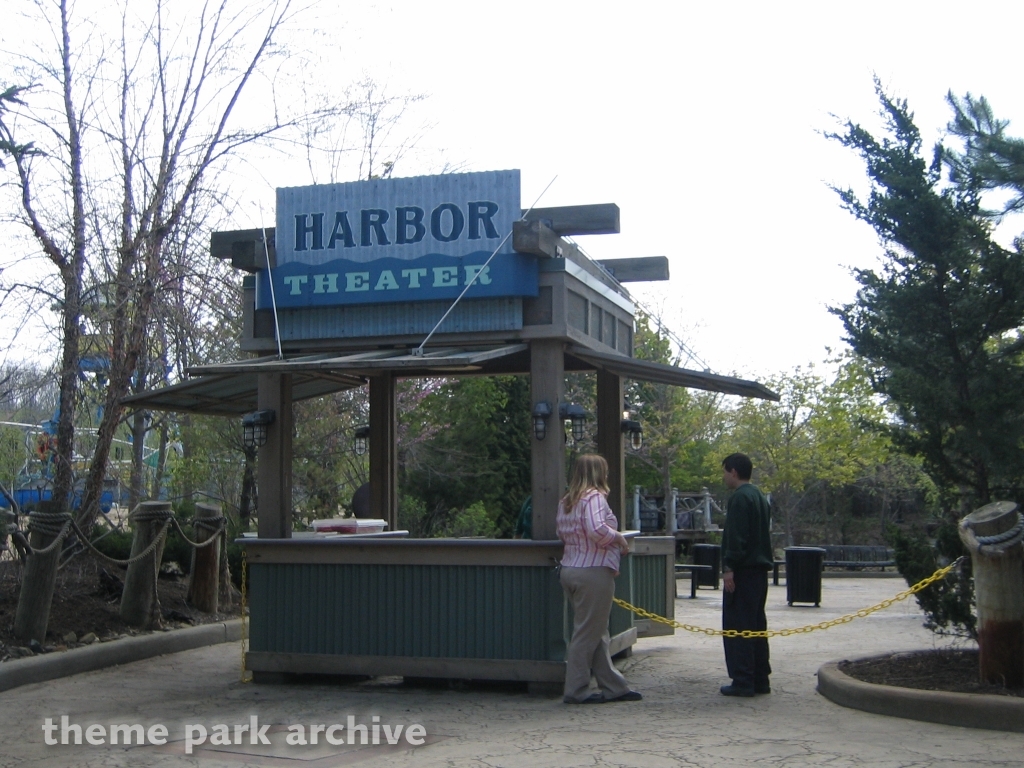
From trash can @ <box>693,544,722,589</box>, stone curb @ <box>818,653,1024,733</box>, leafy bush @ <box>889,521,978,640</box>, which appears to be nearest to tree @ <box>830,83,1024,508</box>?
leafy bush @ <box>889,521,978,640</box>

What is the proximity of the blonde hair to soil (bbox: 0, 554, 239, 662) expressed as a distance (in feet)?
15.6

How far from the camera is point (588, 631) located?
25.9 feet

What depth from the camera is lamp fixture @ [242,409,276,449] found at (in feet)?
30.0

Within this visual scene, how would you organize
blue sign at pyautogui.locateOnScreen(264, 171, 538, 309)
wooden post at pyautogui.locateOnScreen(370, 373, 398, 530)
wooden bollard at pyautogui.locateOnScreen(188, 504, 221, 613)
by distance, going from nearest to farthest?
1. blue sign at pyautogui.locateOnScreen(264, 171, 538, 309)
2. wooden post at pyautogui.locateOnScreen(370, 373, 398, 530)
3. wooden bollard at pyautogui.locateOnScreen(188, 504, 221, 613)

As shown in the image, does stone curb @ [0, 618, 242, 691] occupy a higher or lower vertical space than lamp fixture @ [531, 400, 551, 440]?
lower

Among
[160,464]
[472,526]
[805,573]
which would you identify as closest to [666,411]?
[472,526]

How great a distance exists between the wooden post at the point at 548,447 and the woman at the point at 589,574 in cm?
51

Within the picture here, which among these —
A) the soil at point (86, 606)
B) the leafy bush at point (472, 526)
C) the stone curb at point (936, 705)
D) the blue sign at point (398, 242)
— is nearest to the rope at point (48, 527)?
the soil at point (86, 606)

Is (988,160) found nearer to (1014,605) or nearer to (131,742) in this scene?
(1014,605)

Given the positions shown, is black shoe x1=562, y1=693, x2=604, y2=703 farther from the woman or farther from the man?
the man

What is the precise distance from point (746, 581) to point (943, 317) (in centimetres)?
249

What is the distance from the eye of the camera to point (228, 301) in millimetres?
13023

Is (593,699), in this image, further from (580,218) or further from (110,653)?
(110,653)

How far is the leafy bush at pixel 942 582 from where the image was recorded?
8.12 m
